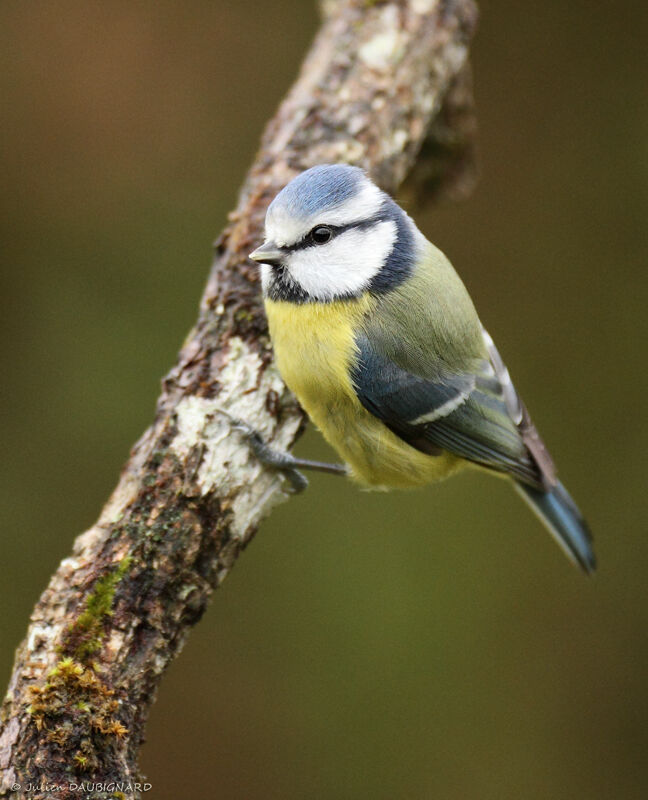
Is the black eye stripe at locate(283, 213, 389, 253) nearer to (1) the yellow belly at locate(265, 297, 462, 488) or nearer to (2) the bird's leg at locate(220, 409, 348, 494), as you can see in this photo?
(1) the yellow belly at locate(265, 297, 462, 488)

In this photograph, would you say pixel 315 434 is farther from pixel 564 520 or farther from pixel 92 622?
pixel 92 622

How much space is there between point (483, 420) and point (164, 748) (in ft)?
4.60

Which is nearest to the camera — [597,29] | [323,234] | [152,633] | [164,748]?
[152,633]

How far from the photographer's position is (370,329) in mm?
1547

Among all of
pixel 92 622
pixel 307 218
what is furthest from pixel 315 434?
pixel 92 622

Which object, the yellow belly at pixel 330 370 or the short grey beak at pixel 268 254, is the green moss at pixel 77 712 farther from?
→ the short grey beak at pixel 268 254

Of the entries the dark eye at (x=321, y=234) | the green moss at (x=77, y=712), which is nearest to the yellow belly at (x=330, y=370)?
the dark eye at (x=321, y=234)

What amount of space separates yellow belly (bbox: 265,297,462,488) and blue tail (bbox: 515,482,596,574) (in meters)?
0.40

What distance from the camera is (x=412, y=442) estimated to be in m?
1.65

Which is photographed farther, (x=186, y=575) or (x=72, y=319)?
(x=72, y=319)

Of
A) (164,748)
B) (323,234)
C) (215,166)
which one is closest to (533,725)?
(164,748)

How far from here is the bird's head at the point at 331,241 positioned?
150cm

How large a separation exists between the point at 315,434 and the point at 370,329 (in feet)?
3.38

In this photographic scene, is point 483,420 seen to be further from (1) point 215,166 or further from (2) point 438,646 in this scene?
(1) point 215,166
